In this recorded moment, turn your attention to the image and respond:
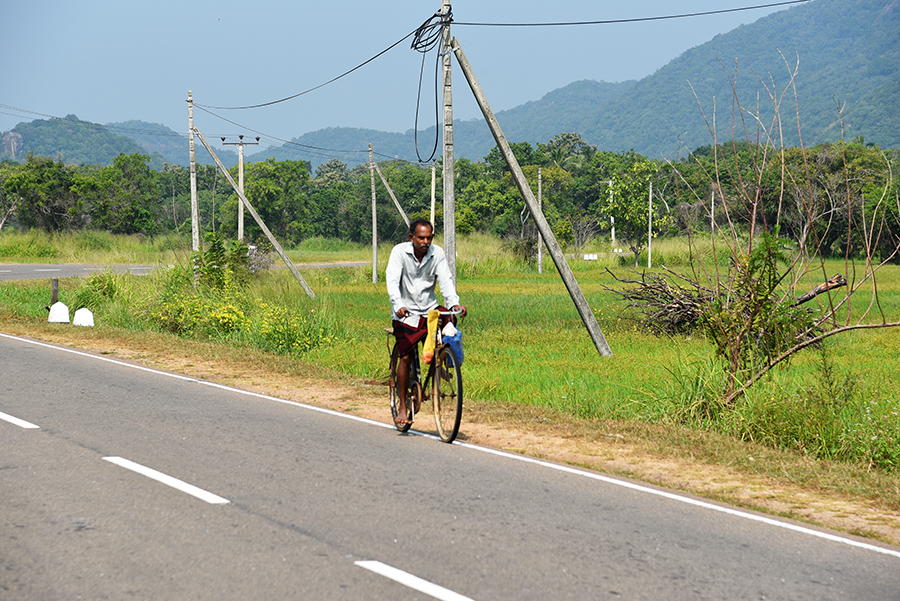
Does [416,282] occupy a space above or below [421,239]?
below

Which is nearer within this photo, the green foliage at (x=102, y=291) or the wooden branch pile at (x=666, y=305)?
the wooden branch pile at (x=666, y=305)

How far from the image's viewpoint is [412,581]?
470cm

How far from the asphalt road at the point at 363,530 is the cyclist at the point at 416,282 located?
114 centimetres

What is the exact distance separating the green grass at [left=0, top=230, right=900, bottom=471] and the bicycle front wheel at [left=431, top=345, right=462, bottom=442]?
7.38ft

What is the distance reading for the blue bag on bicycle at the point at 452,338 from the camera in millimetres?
8109

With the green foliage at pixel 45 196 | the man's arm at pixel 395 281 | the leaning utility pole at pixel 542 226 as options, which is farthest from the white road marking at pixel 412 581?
the green foliage at pixel 45 196

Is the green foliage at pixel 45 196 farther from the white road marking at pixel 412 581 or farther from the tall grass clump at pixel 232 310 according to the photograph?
the white road marking at pixel 412 581

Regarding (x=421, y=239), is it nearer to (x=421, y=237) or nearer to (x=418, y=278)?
(x=421, y=237)

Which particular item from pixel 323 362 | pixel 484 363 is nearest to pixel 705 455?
pixel 484 363

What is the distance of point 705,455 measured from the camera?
26.5ft

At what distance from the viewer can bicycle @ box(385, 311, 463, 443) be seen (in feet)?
26.7

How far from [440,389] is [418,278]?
3.60 feet

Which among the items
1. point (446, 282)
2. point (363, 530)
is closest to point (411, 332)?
point (446, 282)

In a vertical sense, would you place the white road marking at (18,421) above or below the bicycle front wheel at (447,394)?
below
